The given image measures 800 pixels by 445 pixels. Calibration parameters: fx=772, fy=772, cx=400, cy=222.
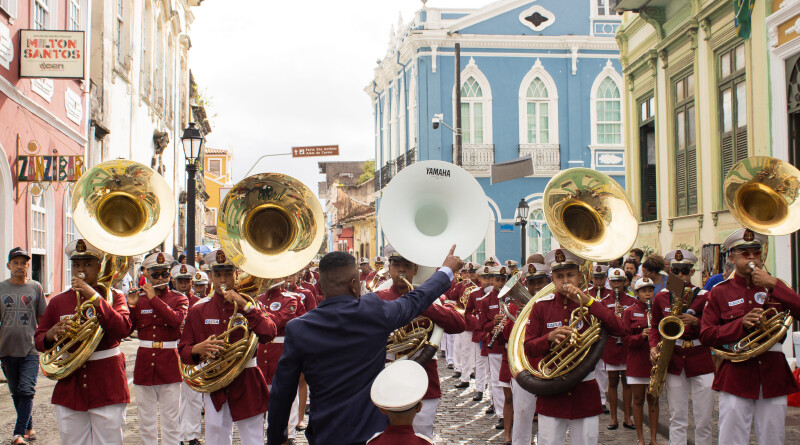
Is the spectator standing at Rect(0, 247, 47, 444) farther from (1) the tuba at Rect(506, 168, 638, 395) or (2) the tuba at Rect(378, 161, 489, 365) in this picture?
(1) the tuba at Rect(506, 168, 638, 395)

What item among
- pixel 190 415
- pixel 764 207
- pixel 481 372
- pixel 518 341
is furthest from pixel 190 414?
pixel 764 207

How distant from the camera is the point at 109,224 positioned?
6.57 m

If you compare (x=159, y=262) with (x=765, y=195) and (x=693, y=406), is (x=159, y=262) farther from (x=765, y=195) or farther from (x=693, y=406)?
(x=765, y=195)

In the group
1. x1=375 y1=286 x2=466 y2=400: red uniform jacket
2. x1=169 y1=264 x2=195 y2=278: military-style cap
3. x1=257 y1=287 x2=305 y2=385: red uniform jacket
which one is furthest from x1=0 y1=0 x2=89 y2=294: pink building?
x1=375 y1=286 x2=466 y2=400: red uniform jacket

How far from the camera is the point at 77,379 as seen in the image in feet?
20.8

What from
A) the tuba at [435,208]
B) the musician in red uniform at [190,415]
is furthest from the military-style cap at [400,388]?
the musician in red uniform at [190,415]

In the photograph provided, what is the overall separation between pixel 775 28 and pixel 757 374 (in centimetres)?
753

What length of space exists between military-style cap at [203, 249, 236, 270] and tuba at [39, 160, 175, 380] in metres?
0.46

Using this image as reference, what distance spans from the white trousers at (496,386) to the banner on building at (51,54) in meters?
8.26

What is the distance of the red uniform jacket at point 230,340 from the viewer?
21.6ft

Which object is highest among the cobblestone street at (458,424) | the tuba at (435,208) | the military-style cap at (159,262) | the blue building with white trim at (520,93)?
the blue building with white trim at (520,93)

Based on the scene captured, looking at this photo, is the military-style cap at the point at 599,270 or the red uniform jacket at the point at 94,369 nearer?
the red uniform jacket at the point at 94,369

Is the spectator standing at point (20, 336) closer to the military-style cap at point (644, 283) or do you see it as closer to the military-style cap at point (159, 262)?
the military-style cap at point (159, 262)

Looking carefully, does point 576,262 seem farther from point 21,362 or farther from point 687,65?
point 687,65
